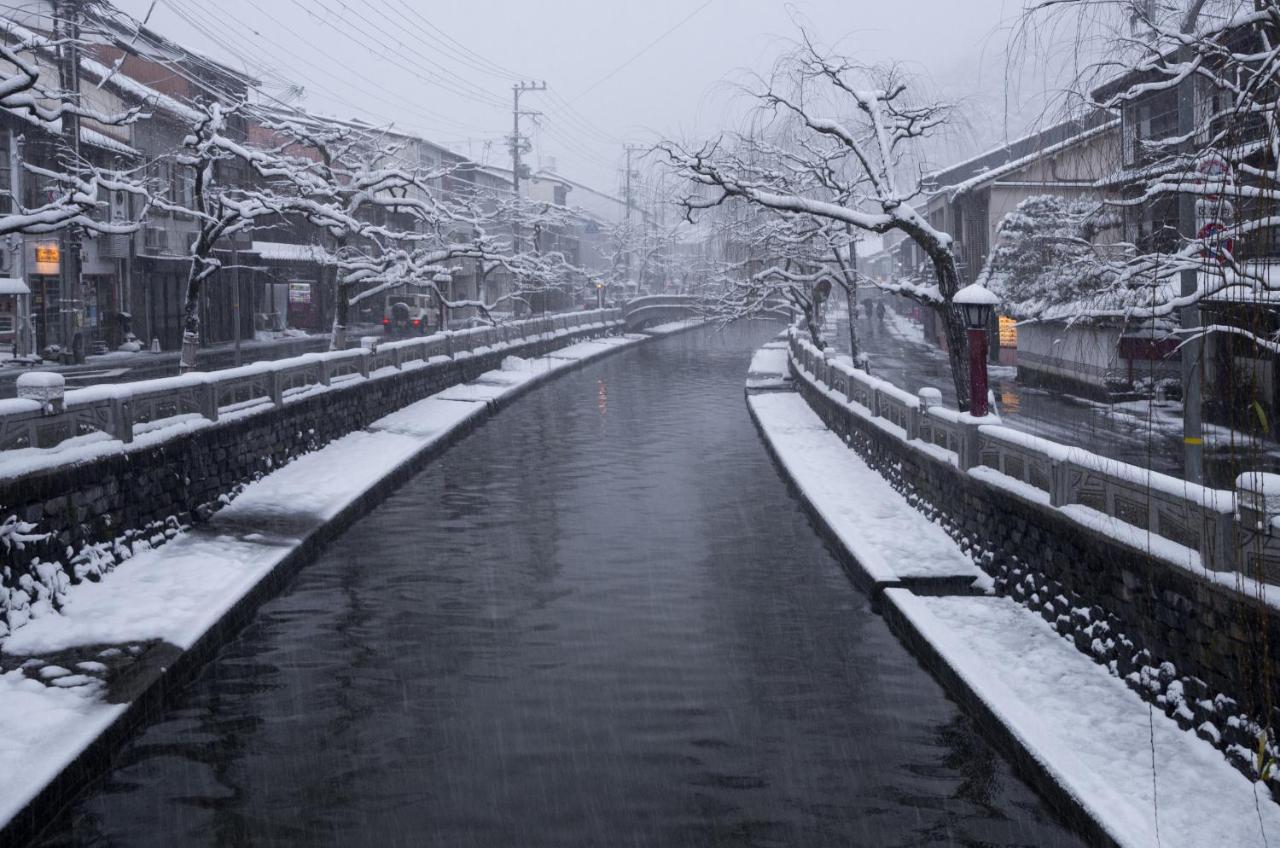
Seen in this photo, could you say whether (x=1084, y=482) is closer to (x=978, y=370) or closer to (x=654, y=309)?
(x=978, y=370)

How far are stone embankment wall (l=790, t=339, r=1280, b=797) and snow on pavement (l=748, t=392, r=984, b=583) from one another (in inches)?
13.5

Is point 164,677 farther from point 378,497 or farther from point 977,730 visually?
point 378,497

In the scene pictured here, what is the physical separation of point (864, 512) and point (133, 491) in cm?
1004

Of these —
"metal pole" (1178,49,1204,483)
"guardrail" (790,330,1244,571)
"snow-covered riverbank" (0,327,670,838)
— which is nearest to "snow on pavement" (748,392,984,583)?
"guardrail" (790,330,1244,571)

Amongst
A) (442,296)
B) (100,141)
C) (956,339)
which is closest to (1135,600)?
(956,339)

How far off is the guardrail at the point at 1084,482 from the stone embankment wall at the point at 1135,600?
10 cm

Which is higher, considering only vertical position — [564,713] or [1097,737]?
[1097,737]

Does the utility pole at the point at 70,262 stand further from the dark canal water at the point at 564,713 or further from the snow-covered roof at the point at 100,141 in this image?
the dark canal water at the point at 564,713

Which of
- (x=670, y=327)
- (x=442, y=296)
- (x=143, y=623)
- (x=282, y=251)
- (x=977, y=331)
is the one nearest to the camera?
(x=143, y=623)

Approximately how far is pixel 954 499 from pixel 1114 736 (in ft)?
22.5

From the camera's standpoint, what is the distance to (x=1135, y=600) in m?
9.48

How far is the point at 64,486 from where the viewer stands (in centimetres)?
1268

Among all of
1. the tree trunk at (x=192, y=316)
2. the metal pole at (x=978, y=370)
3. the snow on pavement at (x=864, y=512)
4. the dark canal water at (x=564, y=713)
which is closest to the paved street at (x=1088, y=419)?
the metal pole at (x=978, y=370)

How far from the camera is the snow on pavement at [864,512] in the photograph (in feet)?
48.0
